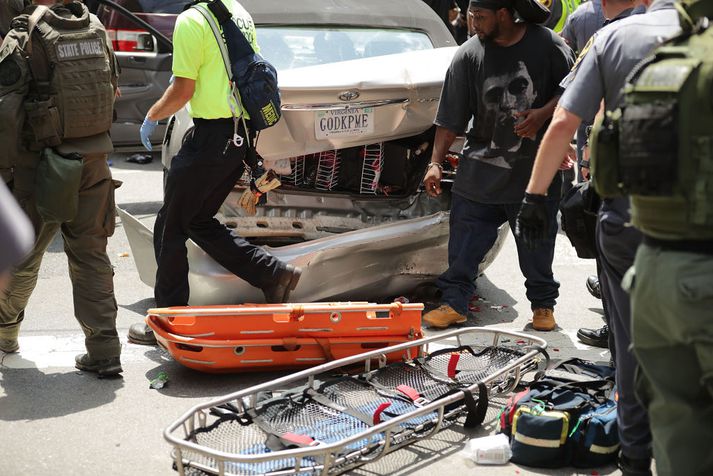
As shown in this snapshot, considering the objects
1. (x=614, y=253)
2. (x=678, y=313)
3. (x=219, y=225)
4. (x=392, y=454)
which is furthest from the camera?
(x=219, y=225)

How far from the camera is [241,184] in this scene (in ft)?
18.9

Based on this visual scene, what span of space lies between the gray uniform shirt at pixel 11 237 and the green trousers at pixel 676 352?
1.66m

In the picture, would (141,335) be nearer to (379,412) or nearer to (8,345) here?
(8,345)

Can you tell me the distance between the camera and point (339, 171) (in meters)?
6.24

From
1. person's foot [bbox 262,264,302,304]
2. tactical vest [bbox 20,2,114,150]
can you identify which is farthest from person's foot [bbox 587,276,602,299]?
tactical vest [bbox 20,2,114,150]

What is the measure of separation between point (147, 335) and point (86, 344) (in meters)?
0.50

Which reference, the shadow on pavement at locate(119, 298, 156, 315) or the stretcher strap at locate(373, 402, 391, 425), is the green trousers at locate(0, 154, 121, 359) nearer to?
the shadow on pavement at locate(119, 298, 156, 315)

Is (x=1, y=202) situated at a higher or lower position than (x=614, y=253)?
higher

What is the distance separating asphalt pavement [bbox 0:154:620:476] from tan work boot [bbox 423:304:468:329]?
0.67 ft

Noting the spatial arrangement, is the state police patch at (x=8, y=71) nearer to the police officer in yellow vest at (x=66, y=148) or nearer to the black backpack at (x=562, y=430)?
the police officer in yellow vest at (x=66, y=148)

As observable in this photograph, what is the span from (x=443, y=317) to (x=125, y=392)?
188 centimetres

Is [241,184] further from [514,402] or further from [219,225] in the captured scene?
[514,402]

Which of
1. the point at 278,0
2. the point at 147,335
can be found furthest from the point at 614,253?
the point at 278,0

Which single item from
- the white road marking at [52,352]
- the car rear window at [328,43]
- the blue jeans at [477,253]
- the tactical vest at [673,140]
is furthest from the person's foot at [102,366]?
the tactical vest at [673,140]
